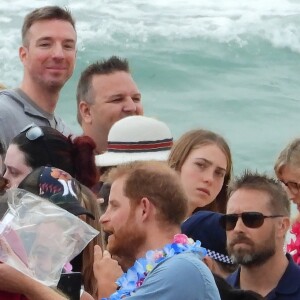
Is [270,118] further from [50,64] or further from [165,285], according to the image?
[165,285]

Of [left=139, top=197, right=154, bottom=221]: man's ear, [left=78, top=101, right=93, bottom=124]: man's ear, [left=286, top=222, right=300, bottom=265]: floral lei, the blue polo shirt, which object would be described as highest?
[left=139, top=197, right=154, bottom=221]: man's ear

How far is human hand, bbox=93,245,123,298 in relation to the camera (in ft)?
12.0

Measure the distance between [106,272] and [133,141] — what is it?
124 cm

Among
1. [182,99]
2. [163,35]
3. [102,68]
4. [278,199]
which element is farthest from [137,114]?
[163,35]

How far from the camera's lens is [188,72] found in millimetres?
12914

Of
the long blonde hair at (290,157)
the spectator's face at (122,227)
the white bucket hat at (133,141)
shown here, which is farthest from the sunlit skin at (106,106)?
the spectator's face at (122,227)

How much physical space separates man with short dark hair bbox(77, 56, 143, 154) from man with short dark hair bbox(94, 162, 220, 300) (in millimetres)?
1559

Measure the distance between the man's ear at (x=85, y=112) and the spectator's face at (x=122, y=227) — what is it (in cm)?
174

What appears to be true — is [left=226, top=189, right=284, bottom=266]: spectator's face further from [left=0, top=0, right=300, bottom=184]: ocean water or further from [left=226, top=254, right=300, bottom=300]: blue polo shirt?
[left=0, top=0, right=300, bottom=184]: ocean water

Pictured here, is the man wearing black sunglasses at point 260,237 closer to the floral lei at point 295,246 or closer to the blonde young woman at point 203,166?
the blonde young woman at point 203,166

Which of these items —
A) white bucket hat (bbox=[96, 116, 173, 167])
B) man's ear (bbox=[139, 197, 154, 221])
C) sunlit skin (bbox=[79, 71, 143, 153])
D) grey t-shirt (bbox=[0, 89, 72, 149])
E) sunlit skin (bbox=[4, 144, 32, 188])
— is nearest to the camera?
man's ear (bbox=[139, 197, 154, 221])

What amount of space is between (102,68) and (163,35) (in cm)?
887

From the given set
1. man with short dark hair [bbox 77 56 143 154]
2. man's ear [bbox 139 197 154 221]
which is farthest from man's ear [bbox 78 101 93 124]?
man's ear [bbox 139 197 154 221]

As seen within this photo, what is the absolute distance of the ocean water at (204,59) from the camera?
11.6 meters
